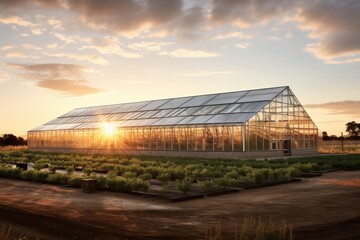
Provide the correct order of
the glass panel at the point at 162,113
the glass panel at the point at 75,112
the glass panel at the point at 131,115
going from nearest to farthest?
the glass panel at the point at 162,113 < the glass panel at the point at 131,115 < the glass panel at the point at 75,112

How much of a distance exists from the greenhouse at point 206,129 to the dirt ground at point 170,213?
2075 centimetres

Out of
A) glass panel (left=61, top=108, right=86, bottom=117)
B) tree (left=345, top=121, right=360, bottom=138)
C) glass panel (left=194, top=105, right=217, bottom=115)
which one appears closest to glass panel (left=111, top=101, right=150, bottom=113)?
glass panel (left=61, top=108, right=86, bottom=117)

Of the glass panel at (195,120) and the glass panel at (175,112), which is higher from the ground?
the glass panel at (175,112)

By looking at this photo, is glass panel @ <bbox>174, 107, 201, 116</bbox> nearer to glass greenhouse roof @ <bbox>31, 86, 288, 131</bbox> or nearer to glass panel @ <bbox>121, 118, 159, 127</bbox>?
glass greenhouse roof @ <bbox>31, 86, 288, 131</bbox>

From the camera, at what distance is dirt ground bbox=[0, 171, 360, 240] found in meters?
10.3

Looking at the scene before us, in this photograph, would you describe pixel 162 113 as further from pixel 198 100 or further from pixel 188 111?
pixel 198 100

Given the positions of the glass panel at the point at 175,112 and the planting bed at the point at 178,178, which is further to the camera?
the glass panel at the point at 175,112

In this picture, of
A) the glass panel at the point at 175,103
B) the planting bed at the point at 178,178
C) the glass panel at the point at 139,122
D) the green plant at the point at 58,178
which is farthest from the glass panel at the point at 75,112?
the green plant at the point at 58,178

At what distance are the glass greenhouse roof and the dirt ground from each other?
23168 millimetres

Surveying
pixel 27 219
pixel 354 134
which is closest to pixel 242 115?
pixel 27 219

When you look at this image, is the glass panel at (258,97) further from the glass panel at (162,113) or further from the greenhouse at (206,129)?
the glass panel at (162,113)

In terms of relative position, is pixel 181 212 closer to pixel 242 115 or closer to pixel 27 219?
pixel 27 219

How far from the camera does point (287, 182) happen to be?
854 inches

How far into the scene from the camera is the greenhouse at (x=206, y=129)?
39750 mm
